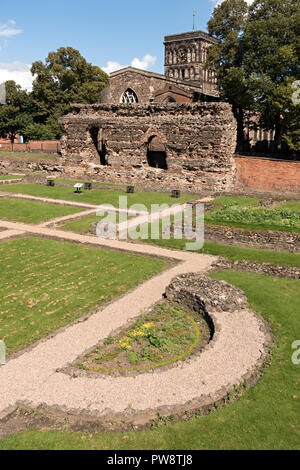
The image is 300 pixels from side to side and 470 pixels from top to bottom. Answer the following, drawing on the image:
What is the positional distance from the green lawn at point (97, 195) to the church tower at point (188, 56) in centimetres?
5128

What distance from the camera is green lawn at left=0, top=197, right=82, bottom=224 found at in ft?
67.6

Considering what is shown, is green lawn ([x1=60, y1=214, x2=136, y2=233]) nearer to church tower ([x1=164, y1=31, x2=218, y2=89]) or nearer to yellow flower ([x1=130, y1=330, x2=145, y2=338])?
yellow flower ([x1=130, y1=330, x2=145, y2=338])

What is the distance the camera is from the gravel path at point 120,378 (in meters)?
6.63

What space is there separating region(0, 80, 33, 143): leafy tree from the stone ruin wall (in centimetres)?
2342

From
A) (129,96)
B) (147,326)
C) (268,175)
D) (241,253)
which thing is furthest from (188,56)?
(147,326)

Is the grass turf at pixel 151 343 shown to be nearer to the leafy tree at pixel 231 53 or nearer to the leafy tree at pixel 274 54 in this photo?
the leafy tree at pixel 274 54

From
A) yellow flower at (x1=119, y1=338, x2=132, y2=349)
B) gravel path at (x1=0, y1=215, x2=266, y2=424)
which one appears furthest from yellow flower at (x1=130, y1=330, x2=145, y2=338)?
gravel path at (x1=0, y1=215, x2=266, y2=424)

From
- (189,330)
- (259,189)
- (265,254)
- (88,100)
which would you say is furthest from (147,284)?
(88,100)

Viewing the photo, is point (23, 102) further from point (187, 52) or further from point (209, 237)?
point (209, 237)

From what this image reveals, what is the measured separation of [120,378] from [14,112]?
5930 cm

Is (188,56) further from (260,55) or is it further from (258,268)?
(258,268)

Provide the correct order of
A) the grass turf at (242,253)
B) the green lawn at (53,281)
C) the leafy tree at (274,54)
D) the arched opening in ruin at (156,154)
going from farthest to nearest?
the arched opening in ruin at (156,154) → the leafy tree at (274,54) → the grass turf at (242,253) → the green lawn at (53,281)

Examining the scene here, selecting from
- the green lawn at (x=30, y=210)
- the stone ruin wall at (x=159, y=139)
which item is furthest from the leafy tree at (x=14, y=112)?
the green lawn at (x=30, y=210)

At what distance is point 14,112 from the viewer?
191 ft
